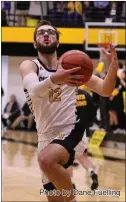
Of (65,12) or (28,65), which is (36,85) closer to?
(28,65)

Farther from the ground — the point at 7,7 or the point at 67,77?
the point at 7,7

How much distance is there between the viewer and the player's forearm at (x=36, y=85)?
12.0 ft

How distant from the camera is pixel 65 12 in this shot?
49.0 ft

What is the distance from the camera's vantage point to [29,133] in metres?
15.1

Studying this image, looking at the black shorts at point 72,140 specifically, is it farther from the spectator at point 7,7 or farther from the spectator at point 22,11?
the spectator at point 22,11

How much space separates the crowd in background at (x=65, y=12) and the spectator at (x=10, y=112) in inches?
107

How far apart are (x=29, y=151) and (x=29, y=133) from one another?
4076 mm

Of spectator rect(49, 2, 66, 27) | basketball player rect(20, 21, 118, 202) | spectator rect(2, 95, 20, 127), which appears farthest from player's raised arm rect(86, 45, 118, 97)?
spectator rect(2, 95, 20, 127)

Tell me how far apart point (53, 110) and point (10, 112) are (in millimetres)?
11804

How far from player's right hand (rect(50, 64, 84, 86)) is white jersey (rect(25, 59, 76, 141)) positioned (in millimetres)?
758

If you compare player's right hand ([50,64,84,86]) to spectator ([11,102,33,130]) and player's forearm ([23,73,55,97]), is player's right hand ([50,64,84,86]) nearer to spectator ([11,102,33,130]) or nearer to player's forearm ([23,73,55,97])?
player's forearm ([23,73,55,97])

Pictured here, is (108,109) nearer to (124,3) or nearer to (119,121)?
(119,121)

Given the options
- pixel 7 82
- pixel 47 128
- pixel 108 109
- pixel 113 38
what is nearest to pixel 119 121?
pixel 108 109

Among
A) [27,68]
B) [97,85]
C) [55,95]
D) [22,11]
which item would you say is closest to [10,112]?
[22,11]
